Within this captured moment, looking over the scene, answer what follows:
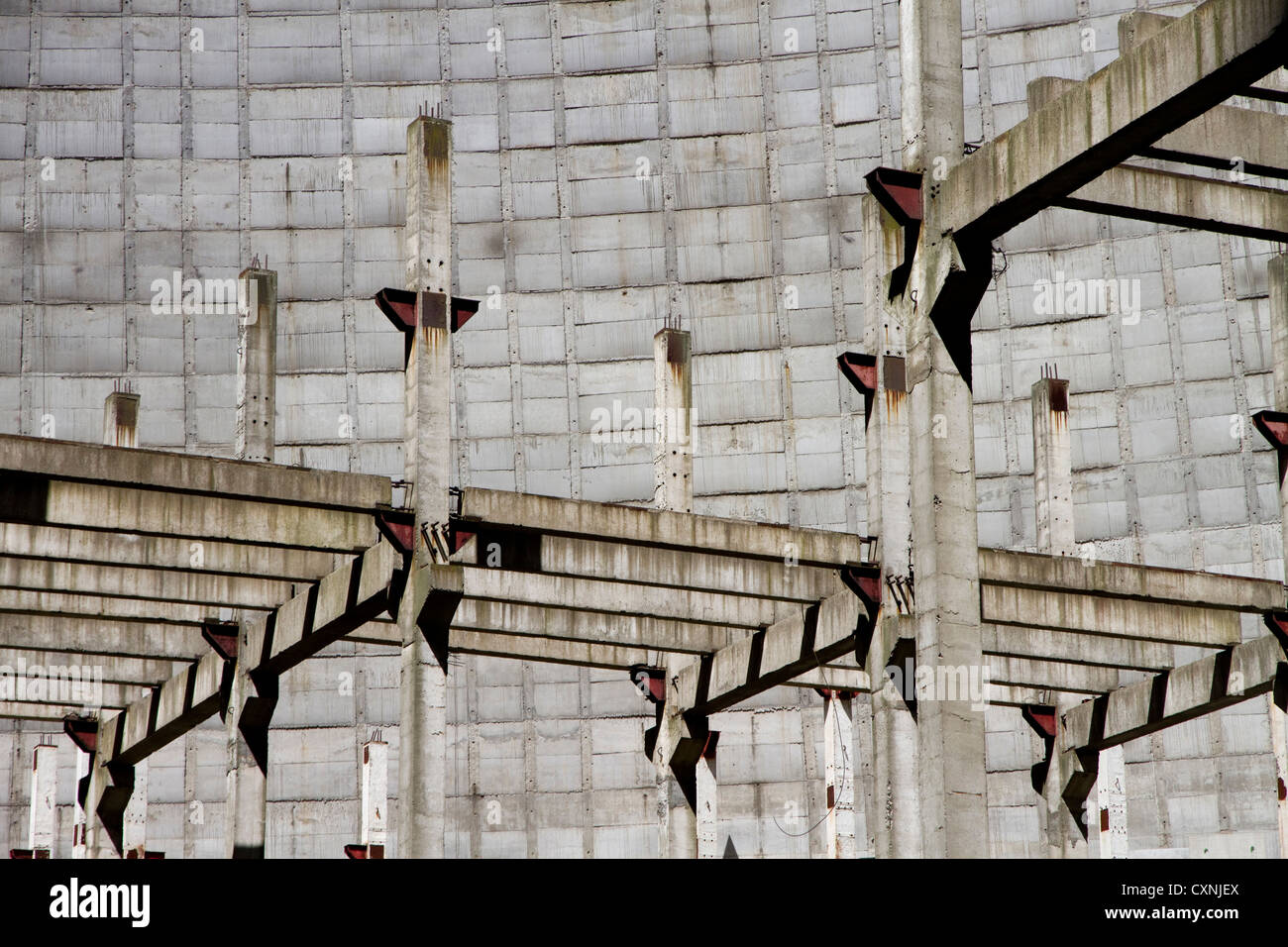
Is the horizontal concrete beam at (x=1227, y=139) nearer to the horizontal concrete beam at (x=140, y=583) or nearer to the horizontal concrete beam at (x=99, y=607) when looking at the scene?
the horizontal concrete beam at (x=140, y=583)

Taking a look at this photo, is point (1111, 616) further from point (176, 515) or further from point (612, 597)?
point (176, 515)

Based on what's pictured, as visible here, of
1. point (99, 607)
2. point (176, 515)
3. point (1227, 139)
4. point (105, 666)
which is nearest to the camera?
point (1227, 139)

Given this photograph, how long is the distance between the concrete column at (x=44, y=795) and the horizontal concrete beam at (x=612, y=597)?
1321cm

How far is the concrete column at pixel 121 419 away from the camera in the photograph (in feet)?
105

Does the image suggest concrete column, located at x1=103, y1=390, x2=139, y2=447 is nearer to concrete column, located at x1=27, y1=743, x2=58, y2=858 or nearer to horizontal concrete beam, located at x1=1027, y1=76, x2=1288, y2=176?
concrete column, located at x1=27, y1=743, x2=58, y2=858

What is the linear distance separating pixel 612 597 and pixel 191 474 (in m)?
7.36

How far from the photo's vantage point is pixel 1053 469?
3105 centimetres

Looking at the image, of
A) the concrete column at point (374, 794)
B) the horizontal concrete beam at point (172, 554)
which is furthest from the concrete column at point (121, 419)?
the concrete column at point (374, 794)

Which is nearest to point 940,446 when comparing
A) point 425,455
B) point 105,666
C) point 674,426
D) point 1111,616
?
point 425,455

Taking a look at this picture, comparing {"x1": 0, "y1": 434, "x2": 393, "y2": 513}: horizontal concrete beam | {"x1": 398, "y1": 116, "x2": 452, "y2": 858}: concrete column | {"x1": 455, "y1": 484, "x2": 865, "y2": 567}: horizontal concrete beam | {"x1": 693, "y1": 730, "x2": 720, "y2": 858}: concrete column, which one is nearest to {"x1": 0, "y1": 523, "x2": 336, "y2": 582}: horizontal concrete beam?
{"x1": 0, "y1": 434, "x2": 393, "y2": 513}: horizontal concrete beam

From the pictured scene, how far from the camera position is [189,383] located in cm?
4609

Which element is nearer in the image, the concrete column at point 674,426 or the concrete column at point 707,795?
the concrete column at point 674,426

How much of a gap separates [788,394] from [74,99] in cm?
2040

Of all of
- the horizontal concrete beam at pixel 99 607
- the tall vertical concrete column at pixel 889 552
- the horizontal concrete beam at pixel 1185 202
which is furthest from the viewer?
the horizontal concrete beam at pixel 99 607
